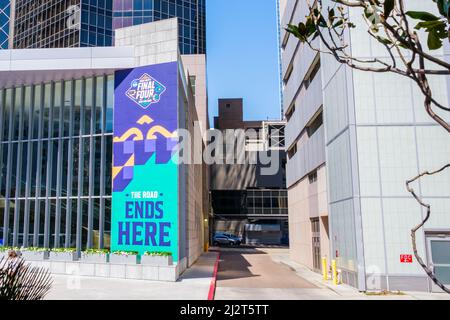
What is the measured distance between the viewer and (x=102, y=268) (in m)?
22.1

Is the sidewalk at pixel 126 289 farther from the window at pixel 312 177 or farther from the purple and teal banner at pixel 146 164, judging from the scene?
the window at pixel 312 177

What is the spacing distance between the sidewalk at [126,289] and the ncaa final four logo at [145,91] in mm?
9442

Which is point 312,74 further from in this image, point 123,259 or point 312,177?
point 123,259

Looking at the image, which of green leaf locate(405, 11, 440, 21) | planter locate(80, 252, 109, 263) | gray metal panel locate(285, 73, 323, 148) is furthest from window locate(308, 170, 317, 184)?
green leaf locate(405, 11, 440, 21)

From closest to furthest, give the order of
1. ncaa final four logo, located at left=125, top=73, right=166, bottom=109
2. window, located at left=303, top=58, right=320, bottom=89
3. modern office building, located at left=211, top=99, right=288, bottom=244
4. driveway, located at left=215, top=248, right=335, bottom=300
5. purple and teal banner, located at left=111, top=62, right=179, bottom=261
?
driveway, located at left=215, top=248, right=335, bottom=300 < purple and teal banner, located at left=111, top=62, right=179, bottom=261 < ncaa final four logo, located at left=125, top=73, right=166, bottom=109 < window, located at left=303, top=58, right=320, bottom=89 < modern office building, located at left=211, top=99, right=288, bottom=244

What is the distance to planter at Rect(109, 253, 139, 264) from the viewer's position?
21.9 m

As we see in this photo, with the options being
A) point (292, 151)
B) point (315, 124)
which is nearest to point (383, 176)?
point (315, 124)

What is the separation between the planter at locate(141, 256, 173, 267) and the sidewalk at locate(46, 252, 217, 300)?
39.5 inches

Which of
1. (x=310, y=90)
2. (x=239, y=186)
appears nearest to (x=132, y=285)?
(x=310, y=90)

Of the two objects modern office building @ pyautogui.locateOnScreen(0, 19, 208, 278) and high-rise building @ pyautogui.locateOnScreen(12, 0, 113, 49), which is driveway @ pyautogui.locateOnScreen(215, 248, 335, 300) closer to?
modern office building @ pyautogui.locateOnScreen(0, 19, 208, 278)

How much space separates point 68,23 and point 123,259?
48021 mm

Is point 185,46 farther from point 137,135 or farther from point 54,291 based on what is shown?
point 54,291

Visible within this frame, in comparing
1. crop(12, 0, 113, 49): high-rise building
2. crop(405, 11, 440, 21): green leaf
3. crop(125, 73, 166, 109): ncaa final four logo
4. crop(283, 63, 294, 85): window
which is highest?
crop(12, 0, 113, 49): high-rise building

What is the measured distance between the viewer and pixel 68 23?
60438 mm
